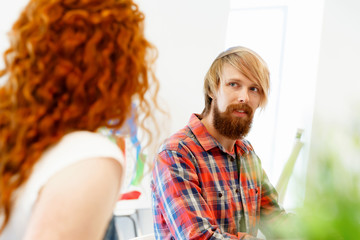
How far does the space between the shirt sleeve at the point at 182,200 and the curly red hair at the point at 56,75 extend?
719 mm

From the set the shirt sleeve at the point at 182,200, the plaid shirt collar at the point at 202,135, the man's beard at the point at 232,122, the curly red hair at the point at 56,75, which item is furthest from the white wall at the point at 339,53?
the curly red hair at the point at 56,75

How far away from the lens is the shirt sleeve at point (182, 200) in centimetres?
136

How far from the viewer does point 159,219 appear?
156 cm

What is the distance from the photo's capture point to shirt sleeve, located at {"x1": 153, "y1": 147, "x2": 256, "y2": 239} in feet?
4.48

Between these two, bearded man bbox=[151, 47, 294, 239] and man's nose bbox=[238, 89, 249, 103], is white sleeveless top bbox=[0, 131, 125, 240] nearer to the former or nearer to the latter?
bearded man bbox=[151, 47, 294, 239]

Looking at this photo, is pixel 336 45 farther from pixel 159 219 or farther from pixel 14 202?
pixel 14 202

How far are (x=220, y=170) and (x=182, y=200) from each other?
29 cm

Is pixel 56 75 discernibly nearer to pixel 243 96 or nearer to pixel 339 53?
pixel 243 96

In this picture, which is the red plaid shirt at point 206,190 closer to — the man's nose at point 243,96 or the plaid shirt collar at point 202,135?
the plaid shirt collar at point 202,135

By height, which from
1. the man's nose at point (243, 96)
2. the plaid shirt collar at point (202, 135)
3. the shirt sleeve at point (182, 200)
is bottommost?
the shirt sleeve at point (182, 200)

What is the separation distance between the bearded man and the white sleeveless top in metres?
0.76

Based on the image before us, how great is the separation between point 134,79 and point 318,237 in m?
Result: 0.51

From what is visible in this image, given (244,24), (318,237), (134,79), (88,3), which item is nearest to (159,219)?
(134,79)

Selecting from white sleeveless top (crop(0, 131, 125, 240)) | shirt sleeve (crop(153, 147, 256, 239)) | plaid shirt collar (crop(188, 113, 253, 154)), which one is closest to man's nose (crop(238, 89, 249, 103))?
plaid shirt collar (crop(188, 113, 253, 154))
